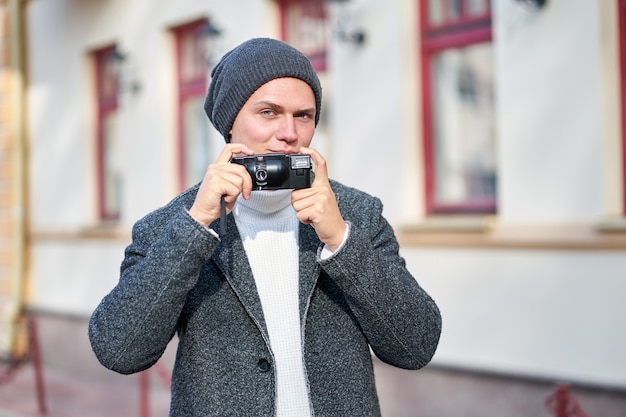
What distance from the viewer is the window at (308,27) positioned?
7.08 meters

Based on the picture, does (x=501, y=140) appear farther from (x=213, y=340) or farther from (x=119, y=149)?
(x=119, y=149)

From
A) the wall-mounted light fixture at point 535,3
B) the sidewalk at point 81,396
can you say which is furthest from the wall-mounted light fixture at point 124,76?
the wall-mounted light fixture at point 535,3

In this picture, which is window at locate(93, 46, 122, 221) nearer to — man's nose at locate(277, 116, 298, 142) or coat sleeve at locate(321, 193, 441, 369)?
man's nose at locate(277, 116, 298, 142)

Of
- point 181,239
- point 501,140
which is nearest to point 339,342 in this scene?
point 181,239

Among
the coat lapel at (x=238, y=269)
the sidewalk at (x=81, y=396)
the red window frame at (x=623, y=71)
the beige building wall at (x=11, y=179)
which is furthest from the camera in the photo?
the beige building wall at (x=11, y=179)

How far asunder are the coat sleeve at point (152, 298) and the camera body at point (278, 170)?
0.17 metres

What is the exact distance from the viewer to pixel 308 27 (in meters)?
7.23

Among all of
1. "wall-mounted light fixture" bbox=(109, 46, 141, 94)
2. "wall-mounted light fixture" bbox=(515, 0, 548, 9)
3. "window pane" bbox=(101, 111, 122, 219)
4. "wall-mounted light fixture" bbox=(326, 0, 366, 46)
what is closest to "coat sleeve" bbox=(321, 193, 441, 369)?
"wall-mounted light fixture" bbox=(515, 0, 548, 9)

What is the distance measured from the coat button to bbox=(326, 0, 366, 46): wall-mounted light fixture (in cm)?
466

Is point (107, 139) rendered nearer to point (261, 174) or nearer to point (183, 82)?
point (183, 82)

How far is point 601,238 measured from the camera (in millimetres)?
4895

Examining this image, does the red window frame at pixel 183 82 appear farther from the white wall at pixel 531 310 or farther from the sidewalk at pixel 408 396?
the white wall at pixel 531 310

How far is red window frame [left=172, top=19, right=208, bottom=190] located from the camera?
864 cm

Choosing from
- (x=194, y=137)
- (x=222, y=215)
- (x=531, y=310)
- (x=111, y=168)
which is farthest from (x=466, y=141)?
(x=111, y=168)
